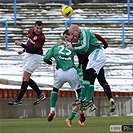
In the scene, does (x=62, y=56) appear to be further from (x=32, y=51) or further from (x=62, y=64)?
(x=32, y=51)

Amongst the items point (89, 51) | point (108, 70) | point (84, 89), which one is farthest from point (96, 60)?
point (108, 70)

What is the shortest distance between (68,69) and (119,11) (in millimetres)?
20407

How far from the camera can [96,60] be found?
689 inches

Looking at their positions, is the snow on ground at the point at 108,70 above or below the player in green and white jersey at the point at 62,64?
below

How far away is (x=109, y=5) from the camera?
38.6 m

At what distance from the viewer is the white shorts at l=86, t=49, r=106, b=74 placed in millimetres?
17500

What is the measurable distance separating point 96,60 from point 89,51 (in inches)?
10.6

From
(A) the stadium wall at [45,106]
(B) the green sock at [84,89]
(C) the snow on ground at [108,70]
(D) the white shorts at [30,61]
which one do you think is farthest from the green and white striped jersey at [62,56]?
(C) the snow on ground at [108,70]

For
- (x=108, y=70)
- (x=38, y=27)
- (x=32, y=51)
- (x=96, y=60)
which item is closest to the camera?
(x=96, y=60)

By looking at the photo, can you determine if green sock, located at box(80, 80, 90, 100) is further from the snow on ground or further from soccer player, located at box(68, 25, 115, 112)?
the snow on ground

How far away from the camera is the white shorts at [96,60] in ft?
57.4

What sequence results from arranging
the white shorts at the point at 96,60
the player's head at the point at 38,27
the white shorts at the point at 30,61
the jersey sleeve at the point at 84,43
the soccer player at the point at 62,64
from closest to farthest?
1. the jersey sleeve at the point at 84,43
2. the white shorts at the point at 96,60
3. the soccer player at the point at 62,64
4. the player's head at the point at 38,27
5. the white shorts at the point at 30,61

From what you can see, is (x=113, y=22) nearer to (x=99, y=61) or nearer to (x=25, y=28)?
(x=25, y=28)

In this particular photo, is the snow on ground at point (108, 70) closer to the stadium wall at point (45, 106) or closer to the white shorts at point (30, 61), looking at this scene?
the stadium wall at point (45, 106)
